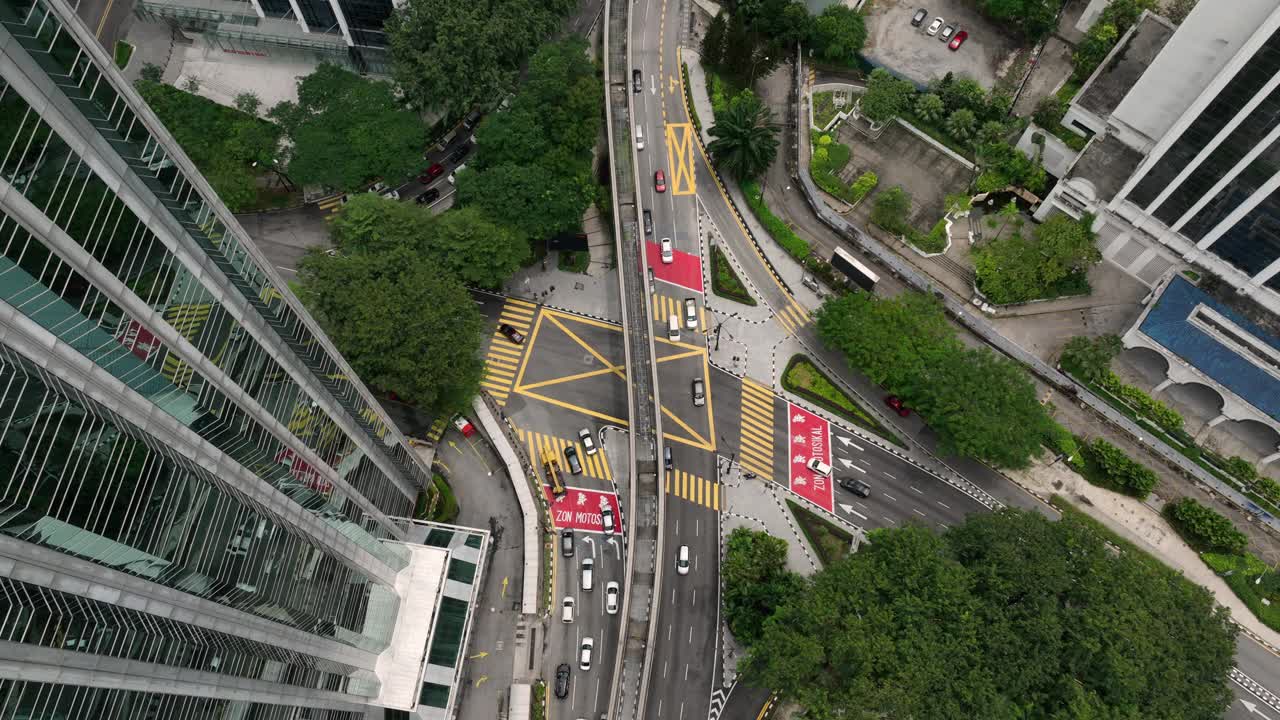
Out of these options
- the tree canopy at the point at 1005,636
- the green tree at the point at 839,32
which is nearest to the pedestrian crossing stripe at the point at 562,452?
the tree canopy at the point at 1005,636

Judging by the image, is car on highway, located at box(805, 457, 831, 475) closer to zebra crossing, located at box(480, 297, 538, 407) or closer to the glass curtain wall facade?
zebra crossing, located at box(480, 297, 538, 407)

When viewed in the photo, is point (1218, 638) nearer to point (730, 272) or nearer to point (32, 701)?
point (730, 272)

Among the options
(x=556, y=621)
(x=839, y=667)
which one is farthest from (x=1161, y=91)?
(x=556, y=621)

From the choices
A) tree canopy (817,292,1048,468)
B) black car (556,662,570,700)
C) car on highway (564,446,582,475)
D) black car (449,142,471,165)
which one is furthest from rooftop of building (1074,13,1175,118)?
black car (556,662,570,700)

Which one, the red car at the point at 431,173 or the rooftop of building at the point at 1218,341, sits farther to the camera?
the red car at the point at 431,173

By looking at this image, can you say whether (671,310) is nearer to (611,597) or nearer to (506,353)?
(506,353)

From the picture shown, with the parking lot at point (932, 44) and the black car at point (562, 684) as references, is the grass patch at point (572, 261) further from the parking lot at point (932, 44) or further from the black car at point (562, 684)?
the parking lot at point (932, 44)

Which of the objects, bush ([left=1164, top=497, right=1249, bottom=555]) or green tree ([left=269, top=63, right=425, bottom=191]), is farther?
green tree ([left=269, top=63, right=425, bottom=191])
